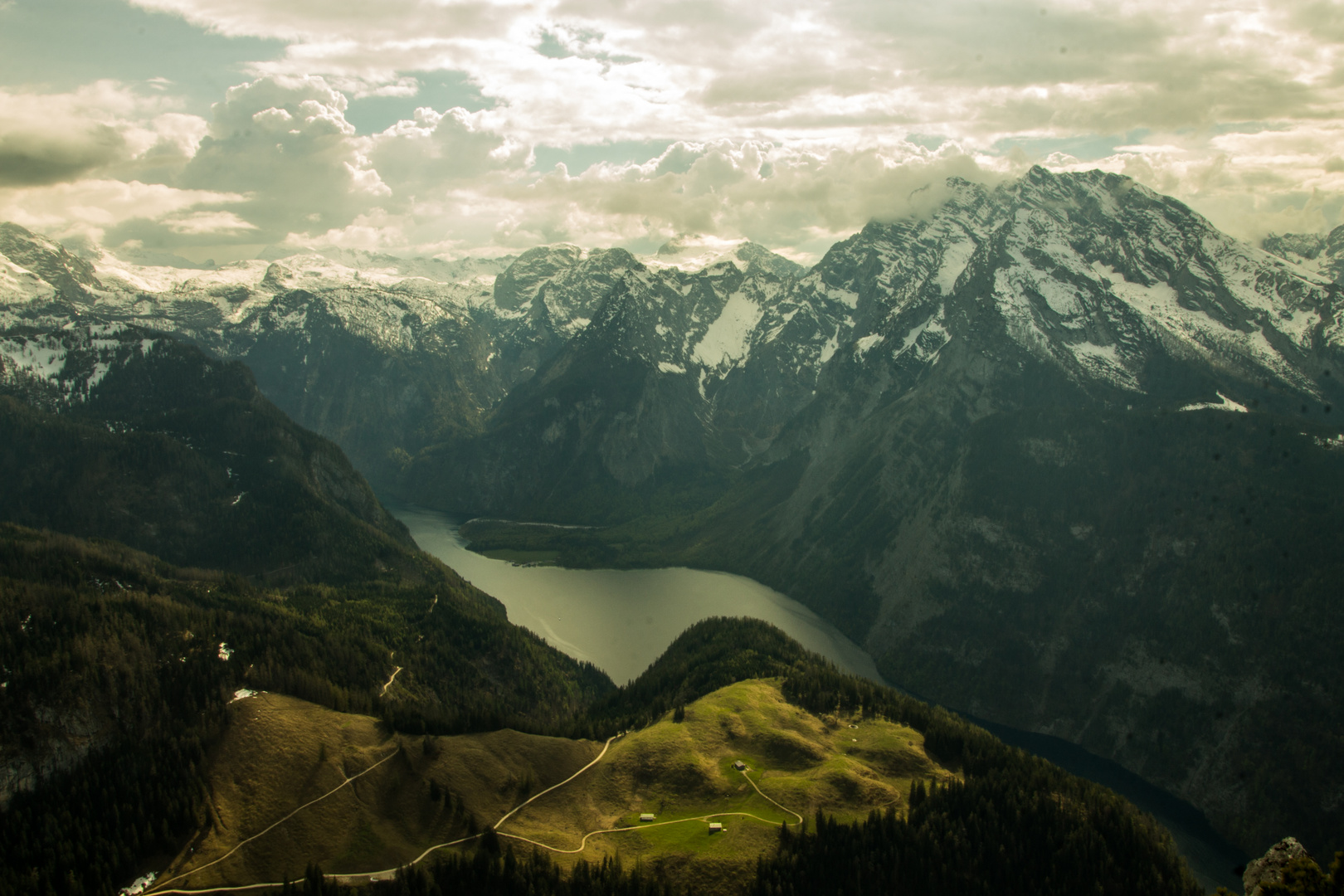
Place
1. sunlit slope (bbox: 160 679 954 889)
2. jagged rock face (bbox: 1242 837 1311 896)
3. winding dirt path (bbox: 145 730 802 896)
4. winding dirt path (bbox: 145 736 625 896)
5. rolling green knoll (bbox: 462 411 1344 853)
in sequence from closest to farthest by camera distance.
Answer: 1. jagged rock face (bbox: 1242 837 1311 896)
2. winding dirt path (bbox: 145 736 625 896)
3. winding dirt path (bbox: 145 730 802 896)
4. sunlit slope (bbox: 160 679 954 889)
5. rolling green knoll (bbox: 462 411 1344 853)

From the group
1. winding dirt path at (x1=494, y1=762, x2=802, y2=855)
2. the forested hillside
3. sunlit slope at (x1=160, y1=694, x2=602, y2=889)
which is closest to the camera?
sunlit slope at (x1=160, y1=694, x2=602, y2=889)

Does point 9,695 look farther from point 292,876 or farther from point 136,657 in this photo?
point 292,876

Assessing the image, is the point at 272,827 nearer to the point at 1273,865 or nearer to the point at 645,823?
the point at 645,823

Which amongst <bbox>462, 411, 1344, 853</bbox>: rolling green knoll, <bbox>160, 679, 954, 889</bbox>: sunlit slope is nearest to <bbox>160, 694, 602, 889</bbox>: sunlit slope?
<bbox>160, 679, 954, 889</bbox>: sunlit slope

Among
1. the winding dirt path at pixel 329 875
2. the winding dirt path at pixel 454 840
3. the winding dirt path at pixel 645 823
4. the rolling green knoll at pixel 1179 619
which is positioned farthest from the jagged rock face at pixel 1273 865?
the rolling green knoll at pixel 1179 619

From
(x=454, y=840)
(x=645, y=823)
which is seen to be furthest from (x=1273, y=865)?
(x=454, y=840)

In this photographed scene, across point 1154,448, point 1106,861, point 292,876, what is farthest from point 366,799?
point 1154,448

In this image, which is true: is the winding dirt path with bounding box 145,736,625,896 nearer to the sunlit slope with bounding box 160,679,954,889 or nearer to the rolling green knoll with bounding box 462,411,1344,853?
the sunlit slope with bounding box 160,679,954,889
